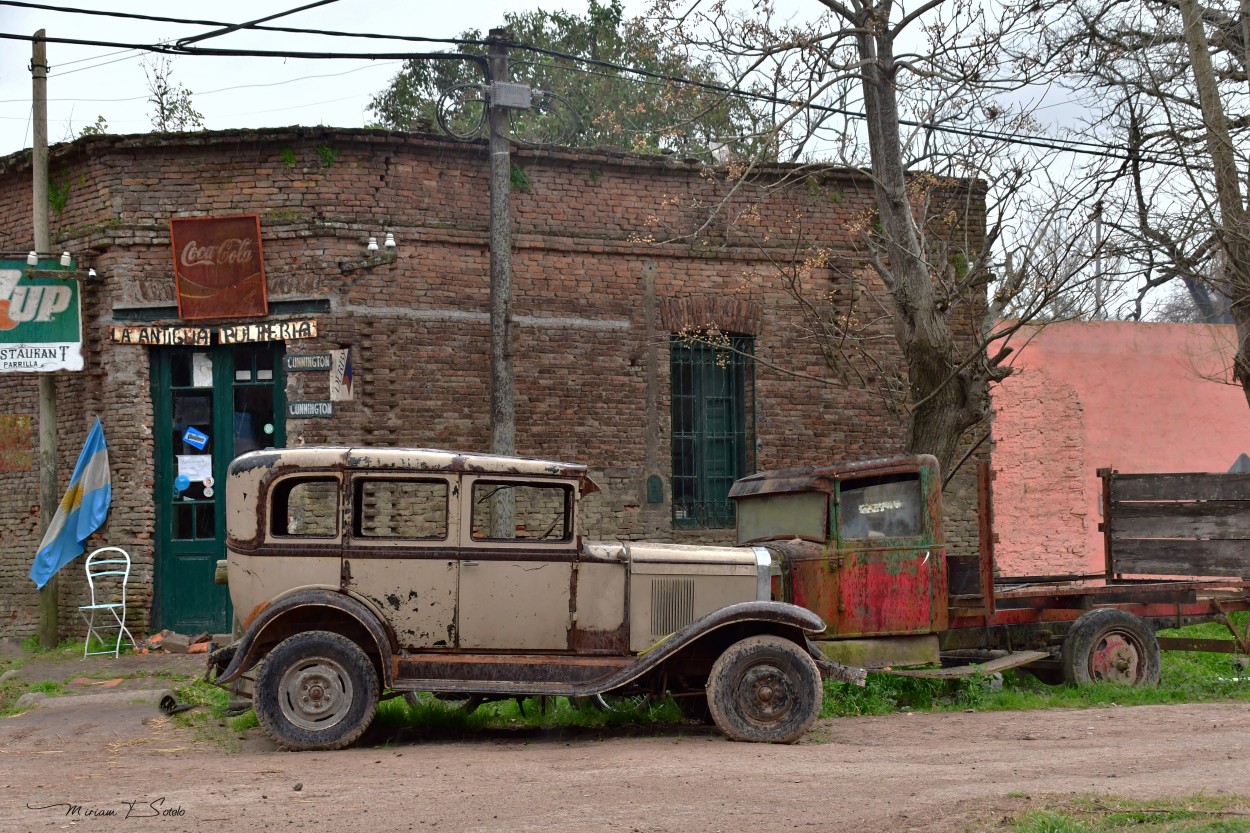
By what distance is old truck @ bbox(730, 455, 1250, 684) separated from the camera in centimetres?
932

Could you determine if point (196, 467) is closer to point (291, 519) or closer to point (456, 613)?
point (291, 519)

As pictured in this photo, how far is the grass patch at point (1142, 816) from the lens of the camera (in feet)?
17.8

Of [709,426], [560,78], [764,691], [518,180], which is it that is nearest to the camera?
[764,691]

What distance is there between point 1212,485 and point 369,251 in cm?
888

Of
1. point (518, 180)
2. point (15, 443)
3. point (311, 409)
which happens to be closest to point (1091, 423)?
point (518, 180)

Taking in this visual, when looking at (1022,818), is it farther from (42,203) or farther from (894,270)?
(42,203)

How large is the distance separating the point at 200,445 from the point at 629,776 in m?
8.81

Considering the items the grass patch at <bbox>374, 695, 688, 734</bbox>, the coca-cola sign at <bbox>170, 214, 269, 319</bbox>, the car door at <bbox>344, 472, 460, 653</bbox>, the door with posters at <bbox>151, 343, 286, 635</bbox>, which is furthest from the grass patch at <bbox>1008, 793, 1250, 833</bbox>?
the coca-cola sign at <bbox>170, 214, 269, 319</bbox>

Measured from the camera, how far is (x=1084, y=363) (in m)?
20.0

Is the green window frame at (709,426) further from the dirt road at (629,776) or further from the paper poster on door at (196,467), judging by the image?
the dirt road at (629,776)

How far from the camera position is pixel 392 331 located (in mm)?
13930

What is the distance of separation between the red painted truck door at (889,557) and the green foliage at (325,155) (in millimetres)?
7443

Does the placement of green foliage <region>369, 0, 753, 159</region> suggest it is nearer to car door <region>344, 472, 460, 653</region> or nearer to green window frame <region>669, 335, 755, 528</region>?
green window frame <region>669, 335, 755, 528</region>
